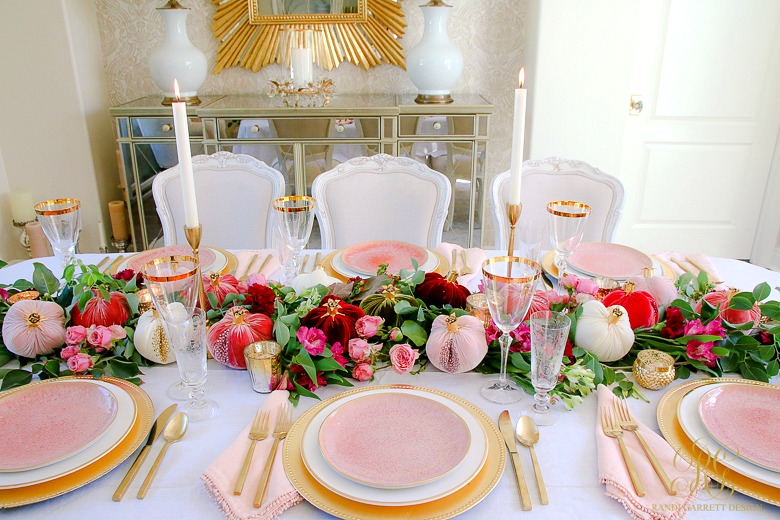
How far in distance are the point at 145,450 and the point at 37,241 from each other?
2.28 meters

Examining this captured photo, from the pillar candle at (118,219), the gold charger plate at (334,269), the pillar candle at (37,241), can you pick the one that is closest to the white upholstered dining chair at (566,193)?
the gold charger plate at (334,269)

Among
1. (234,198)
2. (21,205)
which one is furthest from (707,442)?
(21,205)

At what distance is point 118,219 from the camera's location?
286 cm

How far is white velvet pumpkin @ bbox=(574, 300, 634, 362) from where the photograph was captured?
36.5 inches

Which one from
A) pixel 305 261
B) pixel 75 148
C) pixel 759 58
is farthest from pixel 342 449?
pixel 759 58

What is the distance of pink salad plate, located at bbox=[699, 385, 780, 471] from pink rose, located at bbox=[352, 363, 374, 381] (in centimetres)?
47

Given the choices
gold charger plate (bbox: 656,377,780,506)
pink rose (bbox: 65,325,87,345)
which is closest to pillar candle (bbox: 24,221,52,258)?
pink rose (bbox: 65,325,87,345)

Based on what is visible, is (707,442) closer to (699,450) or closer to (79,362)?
(699,450)

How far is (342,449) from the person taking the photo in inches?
29.5

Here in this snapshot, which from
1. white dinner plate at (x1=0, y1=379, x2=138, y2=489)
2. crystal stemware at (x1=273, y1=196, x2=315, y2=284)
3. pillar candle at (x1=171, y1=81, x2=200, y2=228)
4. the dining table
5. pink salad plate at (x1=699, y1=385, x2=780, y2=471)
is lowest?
the dining table

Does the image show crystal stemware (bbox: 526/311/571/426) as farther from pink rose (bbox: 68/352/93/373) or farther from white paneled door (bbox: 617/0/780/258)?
white paneled door (bbox: 617/0/780/258)

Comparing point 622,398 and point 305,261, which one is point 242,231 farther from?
point 622,398

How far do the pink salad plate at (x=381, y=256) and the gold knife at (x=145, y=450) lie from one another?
1.91 ft

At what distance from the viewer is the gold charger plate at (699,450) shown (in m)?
0.69
